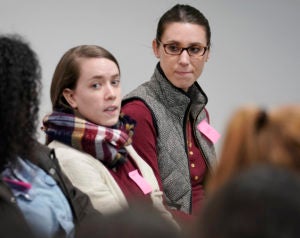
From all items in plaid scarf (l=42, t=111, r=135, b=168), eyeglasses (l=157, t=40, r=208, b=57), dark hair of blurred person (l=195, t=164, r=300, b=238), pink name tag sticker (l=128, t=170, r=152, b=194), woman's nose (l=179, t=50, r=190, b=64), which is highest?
dark hair of blurred person (l=195, t=164, r=300, b=238)

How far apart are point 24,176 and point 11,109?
0.21 meters

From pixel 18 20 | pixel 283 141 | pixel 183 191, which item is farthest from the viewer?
pixel 18 20

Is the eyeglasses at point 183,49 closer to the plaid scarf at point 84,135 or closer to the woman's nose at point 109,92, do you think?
the woman's nose at point 109,92

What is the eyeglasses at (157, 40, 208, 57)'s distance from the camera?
2.37 metres

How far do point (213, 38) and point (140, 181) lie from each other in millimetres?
1767

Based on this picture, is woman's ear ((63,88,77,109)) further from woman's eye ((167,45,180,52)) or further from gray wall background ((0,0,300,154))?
gray wall background ((0,0,300,154))

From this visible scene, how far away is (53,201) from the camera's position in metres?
1.58

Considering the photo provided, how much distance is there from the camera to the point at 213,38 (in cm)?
355

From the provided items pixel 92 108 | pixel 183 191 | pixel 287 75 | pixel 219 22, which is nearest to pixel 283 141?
pixel 92 108

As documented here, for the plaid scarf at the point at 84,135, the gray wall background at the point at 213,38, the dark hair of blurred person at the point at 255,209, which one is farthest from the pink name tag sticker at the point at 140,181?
the dark hair of blurred person at the point at 255,209

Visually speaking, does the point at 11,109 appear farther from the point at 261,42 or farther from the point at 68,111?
the point at 261,42

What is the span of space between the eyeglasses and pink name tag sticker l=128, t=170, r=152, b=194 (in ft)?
1.96

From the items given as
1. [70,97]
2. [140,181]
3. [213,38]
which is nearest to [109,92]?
[70,97]

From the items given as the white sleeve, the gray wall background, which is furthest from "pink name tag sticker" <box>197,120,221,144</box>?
the white sleeve
